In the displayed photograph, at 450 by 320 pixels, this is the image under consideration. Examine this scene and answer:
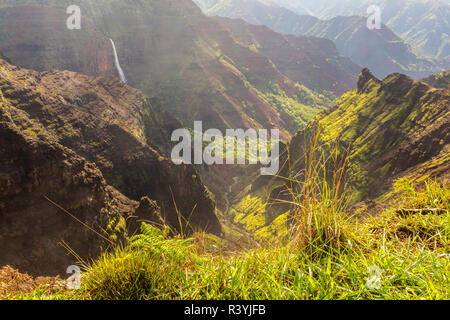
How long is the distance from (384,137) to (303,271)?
56.3 meters

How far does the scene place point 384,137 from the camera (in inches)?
1953

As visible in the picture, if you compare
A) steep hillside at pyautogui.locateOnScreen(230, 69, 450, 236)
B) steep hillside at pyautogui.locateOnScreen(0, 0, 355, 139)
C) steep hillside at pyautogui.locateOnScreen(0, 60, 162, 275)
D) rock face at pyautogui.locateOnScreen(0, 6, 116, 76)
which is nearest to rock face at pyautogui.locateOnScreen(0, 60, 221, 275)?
steep hillside at pyautogui.locateOnScreen(0, 60, 162, 275)

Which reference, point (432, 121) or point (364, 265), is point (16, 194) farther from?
point (432, 121)

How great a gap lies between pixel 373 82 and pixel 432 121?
26238 millimetres

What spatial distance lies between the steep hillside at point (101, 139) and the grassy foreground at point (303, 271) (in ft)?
78.9

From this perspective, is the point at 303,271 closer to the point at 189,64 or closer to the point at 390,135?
the point at 390,135

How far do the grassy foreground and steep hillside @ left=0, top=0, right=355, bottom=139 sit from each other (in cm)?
11718

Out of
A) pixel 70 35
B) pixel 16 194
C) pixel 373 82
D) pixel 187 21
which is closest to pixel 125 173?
pixel 16 194

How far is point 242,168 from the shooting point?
97.7m

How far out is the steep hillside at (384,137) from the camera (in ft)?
125

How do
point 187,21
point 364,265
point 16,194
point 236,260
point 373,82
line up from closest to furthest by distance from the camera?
point 364,265 < point 236,260 < point 16,194 < point 373,82 < point 187,21

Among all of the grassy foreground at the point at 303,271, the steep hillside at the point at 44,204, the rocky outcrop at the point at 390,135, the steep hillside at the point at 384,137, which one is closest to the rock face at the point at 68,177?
the steep hillside at the point at 44,204

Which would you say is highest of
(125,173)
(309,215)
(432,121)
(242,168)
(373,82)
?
(373,82)

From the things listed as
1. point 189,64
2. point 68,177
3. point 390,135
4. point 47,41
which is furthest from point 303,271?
A: point 189,64
